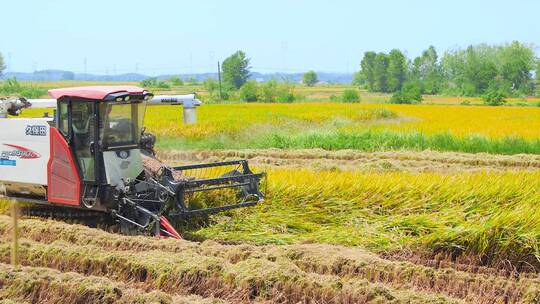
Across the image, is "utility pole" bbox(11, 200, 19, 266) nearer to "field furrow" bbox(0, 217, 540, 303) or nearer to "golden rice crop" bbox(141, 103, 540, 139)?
"field furrow" bbox(0, 217, 540, 303)

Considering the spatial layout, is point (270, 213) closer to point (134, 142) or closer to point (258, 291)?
point (134, 142)

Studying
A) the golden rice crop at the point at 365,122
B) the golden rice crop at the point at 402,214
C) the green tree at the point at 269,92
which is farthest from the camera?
the green tree at the point at 269,92

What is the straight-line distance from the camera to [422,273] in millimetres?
7660

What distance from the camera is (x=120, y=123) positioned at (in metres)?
9.83

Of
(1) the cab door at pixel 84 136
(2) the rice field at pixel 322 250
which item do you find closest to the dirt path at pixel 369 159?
(2) the rice field at pixel 322 250

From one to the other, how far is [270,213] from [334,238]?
1.37 m

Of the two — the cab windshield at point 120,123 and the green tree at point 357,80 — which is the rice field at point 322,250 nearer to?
the cab windshield at point 120,123

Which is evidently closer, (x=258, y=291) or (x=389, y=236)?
(x=258, y=291)

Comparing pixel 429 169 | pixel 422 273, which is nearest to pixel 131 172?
pixel 422 273

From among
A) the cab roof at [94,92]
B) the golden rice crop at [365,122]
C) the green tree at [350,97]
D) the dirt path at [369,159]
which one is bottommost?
the dirt path at [369,159]

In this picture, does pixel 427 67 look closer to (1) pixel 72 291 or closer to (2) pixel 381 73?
(2) pixel 381 73

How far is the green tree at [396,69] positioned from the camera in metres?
118

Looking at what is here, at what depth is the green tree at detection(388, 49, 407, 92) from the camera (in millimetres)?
117688

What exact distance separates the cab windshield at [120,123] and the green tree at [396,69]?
109455mm
